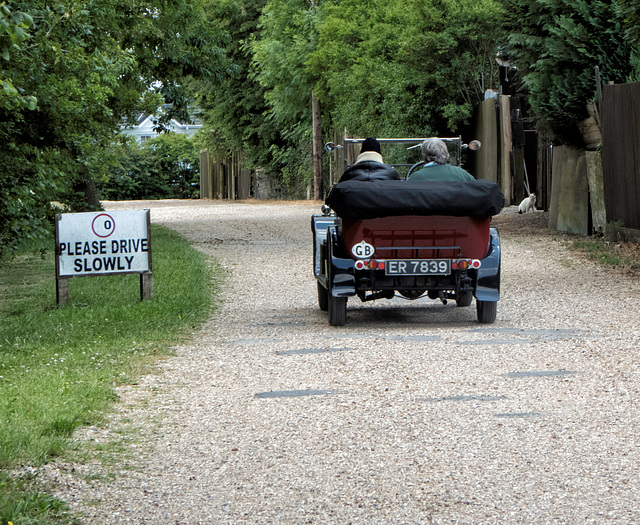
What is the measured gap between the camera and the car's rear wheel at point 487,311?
8695 millimetres

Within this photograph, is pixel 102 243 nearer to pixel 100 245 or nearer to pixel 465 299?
pixel 100 245

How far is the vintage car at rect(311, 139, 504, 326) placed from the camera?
820 cm

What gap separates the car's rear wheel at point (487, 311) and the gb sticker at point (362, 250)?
3.75ft

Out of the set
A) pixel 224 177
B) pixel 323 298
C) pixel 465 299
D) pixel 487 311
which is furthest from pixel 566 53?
pixel 224 177

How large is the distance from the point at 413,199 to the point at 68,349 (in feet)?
9.96

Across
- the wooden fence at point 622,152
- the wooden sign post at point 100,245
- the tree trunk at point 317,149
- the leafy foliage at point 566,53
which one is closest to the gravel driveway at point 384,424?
the wooden sign post at point 100,245

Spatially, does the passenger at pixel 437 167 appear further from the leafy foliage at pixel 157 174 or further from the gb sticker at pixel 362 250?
the leafy foliage at pixel 157 174

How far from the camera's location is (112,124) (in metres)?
16.2

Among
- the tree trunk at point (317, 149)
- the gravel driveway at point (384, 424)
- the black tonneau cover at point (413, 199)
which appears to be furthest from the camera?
the tree trunk at point (317, 149)

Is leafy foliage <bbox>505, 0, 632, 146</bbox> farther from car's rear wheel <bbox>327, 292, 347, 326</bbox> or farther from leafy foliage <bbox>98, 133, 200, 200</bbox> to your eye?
leafy foliage <bbox>98, 133, 200, 200</bbox>

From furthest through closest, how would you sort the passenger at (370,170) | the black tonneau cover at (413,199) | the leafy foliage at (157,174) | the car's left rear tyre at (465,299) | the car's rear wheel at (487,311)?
the leafy foliage at (157,174)
the car's left rear tyre at (465,299)
the passenger at (370,170)
the car's rear wheel at (487,311)
the black tonneau cover at (413,199)

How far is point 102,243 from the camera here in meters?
10.1

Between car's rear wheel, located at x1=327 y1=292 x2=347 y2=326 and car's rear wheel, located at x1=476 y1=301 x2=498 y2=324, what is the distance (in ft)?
3.92

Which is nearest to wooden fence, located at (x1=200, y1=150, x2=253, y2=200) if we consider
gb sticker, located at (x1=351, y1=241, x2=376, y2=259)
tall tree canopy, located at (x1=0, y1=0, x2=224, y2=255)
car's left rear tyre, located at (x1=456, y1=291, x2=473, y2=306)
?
tall tree canopy, located at (x1=0, y1=0, x2=224, y2=255)
